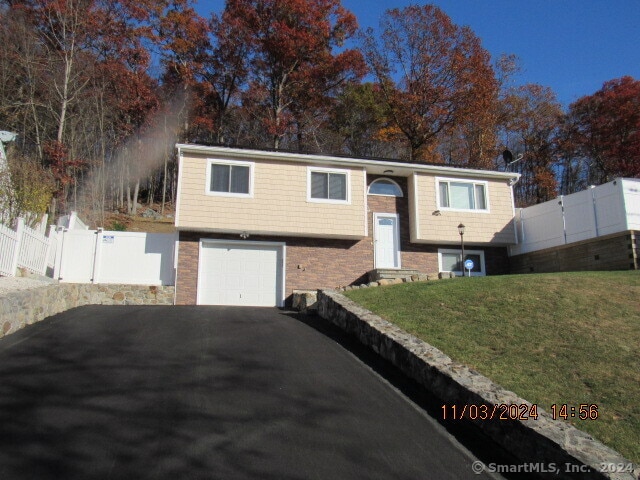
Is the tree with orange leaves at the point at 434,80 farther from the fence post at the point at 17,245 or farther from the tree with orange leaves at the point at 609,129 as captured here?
Result: the fence post at the point at 17,245

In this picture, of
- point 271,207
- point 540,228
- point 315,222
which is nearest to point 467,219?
point 540,228

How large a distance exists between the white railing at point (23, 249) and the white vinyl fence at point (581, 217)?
1467cm

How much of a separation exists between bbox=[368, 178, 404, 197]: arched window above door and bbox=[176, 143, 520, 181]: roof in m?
0.30

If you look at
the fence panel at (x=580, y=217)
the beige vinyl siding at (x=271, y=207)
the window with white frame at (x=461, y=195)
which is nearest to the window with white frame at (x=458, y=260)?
the window with white frame at (x=461, y=195)

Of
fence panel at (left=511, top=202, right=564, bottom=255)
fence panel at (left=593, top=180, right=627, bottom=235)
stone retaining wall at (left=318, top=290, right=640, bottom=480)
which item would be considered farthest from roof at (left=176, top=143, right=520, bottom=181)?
stone retaining wall at (left=318, top=290, right=640, bottom=480)

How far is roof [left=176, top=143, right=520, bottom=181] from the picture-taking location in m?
15.3

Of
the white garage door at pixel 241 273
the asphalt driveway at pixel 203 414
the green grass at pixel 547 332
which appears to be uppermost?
the white garage door at pixel 241 273

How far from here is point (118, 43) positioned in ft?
81.9

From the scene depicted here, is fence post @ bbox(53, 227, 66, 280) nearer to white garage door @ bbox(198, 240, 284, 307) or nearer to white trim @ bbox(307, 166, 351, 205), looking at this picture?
white garage door @ bbox(198, 240, 284, 307)

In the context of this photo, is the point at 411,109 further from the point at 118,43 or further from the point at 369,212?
the point at 118,43

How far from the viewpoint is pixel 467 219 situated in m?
17.2

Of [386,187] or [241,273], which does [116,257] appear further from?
[386,187]

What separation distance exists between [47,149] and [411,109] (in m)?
18.1

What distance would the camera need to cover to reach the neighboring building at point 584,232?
13633 millimetres
